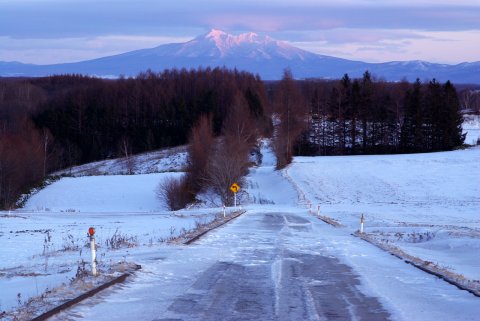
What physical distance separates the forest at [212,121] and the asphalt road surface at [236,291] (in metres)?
40.9

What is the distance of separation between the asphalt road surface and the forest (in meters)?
40.9

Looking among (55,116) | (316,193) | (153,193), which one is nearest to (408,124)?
(316,193)

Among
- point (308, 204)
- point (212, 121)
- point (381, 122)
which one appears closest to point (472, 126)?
point (381, 122)

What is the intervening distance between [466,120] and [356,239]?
364ft

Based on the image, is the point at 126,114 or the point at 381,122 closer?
the point at 381,122

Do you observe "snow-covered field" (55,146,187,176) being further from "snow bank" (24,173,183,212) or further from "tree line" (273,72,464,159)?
"tree line" (273,72,464,159)

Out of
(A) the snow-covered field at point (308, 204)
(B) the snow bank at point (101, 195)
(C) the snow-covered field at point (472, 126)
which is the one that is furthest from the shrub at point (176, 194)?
(C) the snow-covered field at point (472, 126)

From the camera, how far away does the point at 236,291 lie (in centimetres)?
1012

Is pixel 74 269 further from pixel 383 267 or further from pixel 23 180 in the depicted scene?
pixel 23 180

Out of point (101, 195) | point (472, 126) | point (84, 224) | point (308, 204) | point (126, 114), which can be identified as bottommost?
point (308, 204)

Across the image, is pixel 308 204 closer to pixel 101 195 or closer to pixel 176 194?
pixel 176 194

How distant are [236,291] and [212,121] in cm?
8337

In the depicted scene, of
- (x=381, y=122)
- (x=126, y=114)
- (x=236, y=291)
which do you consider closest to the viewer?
(x=236, y=291)

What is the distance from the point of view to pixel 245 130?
242ft
